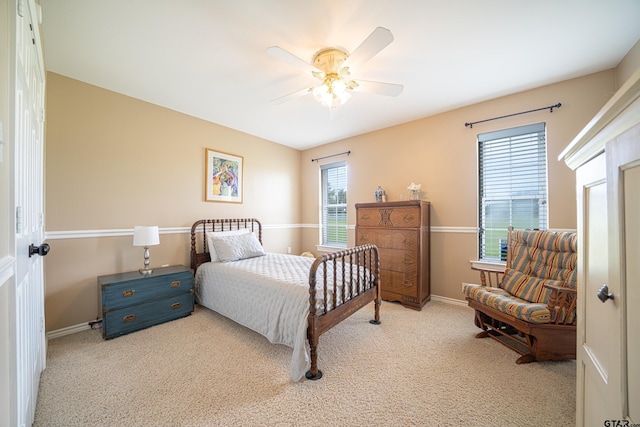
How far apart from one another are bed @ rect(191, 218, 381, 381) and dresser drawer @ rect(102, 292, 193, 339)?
276 millimetres

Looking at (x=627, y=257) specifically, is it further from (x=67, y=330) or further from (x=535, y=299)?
(x=67, y=330)

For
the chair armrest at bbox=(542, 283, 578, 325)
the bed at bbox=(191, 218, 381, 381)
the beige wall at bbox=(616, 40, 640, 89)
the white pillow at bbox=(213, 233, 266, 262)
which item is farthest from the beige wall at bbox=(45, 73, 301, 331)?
the beige wall at bbox=(616, 40, 640, 89)

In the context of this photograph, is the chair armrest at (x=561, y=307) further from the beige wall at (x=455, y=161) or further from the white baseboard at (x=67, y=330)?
the white baseboard at (x=67, y=330)

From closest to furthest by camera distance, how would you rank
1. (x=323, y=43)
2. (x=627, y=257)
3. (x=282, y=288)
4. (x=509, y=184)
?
(x=627, y=257) → (x=323, y=43) → (x=282, y=288) → (x=509, y=184)

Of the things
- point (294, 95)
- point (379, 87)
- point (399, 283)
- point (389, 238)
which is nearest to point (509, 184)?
point (389, 238)

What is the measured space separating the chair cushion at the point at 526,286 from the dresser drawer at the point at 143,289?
368 centimetres

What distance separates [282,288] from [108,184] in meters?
2.46

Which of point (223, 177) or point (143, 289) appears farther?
point (223, 177)

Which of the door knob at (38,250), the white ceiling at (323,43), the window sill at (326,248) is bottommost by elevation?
the window sill at (326,248)

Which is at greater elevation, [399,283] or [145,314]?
[399,283]

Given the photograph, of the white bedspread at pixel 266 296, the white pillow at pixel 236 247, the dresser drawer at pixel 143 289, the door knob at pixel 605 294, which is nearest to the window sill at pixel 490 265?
the white bedspread at pixel 266 296

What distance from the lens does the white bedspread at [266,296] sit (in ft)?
6.51

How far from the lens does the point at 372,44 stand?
5.53 feet

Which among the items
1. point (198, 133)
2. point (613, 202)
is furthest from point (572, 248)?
point (198, 133)
